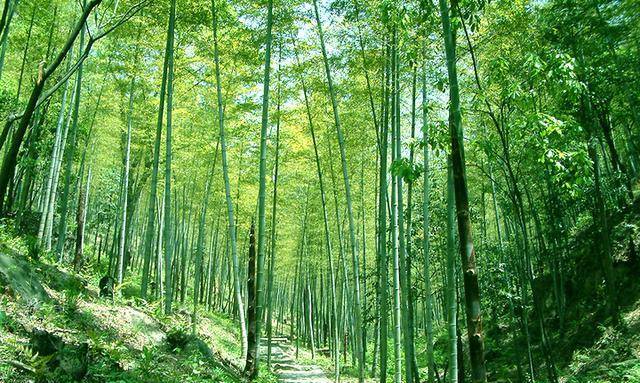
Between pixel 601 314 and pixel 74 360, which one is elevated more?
pixel 601 314

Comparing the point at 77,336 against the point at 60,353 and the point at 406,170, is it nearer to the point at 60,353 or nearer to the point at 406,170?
the point at 60,353

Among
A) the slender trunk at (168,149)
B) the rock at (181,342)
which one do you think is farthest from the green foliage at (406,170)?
the slender trunk at (168,149)

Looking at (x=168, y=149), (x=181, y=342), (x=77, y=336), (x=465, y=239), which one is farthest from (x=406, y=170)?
(x=168, y=149)

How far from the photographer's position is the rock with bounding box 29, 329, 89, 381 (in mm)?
3322

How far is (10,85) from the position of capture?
10.6 metres

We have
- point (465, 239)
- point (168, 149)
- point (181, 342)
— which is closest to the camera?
point (465, 239)

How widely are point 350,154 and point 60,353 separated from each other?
8.33 m

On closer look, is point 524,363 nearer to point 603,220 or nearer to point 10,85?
point 603,220

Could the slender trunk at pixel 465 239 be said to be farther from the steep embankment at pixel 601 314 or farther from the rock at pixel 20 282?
the rock at pixel 20 282

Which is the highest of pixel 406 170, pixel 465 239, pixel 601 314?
pixel 406 170

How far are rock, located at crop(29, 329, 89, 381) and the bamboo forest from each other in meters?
0.02

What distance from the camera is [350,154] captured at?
10.9m

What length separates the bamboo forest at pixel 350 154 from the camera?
339 centimetres

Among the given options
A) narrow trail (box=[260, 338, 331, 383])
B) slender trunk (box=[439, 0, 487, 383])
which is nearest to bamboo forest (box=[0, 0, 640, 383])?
slender trunk (box=[439, 0, 487, 383])
